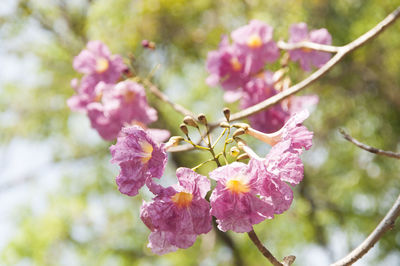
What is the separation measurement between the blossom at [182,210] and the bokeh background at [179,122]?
279 centimetres

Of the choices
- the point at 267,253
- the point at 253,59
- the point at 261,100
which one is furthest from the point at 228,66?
the point at 267,253

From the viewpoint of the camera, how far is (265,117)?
1.83m

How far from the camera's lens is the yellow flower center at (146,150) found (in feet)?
3.54

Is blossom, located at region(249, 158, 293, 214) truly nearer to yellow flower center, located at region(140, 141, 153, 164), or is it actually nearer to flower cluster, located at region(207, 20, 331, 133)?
yellow flower center, located at region(140, 141, 153, 164)

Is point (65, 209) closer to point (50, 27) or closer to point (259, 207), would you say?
point (50, 27)

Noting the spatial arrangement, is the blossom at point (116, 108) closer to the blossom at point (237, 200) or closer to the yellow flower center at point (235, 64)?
the yellow flower center at point (235, 64)

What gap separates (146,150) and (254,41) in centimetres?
113

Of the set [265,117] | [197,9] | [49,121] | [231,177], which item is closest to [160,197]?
[231,177]

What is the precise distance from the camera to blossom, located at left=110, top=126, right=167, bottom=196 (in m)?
1.06

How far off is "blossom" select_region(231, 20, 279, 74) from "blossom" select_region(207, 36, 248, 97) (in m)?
0.04

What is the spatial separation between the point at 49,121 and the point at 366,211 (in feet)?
16.1

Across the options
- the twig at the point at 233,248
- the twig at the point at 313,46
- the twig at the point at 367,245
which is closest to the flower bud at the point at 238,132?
the twig at the point at 367,245

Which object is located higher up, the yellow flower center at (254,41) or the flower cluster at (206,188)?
the yellow flower center at (254,41)

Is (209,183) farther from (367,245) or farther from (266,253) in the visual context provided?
(367,245)
